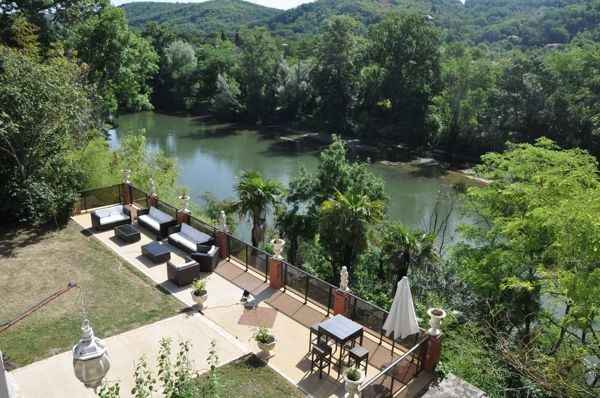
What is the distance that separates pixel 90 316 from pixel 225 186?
25375 millimetres

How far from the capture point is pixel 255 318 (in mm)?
12117

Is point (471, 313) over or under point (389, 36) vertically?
under

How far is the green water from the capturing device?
34969 mm

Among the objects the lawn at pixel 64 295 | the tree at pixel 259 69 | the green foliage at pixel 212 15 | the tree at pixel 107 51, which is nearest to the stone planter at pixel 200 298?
the lawn at pixel 64 295

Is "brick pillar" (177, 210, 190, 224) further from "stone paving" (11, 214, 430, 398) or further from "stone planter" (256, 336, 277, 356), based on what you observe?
"stone planter" (256, 336, 277, 356)

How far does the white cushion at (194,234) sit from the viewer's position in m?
15.3

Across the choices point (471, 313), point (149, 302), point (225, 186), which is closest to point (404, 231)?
point (471, 313)

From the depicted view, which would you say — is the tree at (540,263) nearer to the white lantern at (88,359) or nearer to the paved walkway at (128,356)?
the paved walkway at (128,356)

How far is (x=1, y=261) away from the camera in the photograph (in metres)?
14.3

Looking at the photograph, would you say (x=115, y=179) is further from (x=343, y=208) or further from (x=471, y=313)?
(x=471, y=313)

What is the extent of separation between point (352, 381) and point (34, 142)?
14279 mm

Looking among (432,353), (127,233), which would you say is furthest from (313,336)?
(127,233)

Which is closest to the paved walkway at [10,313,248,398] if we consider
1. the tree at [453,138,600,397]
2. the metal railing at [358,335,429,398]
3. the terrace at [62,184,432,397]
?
the terrace at [62,184,432,397]

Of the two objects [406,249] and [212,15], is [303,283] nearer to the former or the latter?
[406,249]
